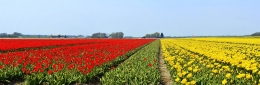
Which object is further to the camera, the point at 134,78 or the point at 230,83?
the point at 134,78

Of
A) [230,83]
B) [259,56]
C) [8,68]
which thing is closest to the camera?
[230,83]

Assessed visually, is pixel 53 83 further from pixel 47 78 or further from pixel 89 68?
pixel 89 68

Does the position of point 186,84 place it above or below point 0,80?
above

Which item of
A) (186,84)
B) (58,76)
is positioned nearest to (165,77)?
(58,76)

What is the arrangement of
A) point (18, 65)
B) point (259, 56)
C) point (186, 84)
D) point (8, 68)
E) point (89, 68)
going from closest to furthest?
point (186, 84), point (89, 68), point (8, 68), point (18, 65), point (259, 56)

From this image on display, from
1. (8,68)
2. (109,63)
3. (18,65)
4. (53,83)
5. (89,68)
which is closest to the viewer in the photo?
(53,83)

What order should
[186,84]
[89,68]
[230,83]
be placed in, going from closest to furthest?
[186,84]
[230,83]
[89,68]

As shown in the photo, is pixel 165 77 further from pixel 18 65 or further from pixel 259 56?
pixel 259 56

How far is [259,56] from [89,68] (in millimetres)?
12128

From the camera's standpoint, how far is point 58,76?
9664mm

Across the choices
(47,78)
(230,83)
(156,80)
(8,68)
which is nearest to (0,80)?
(8,68)

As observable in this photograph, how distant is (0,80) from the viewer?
10117mm

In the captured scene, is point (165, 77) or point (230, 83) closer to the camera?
point (230, 83)

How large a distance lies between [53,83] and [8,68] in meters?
3.17
